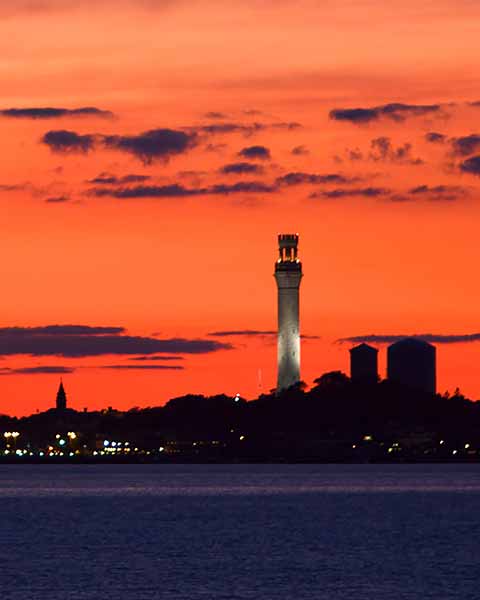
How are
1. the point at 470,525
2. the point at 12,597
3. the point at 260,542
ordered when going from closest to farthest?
1. the point at 12,597
2. the point at 260,542
3. the point at 470,525

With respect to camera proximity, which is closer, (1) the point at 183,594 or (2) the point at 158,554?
(1) the point at 183,594

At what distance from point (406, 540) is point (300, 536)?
983cm

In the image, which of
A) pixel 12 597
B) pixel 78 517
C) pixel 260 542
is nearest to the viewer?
pixel 12 597

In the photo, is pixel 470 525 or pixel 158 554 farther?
pixel 470 525

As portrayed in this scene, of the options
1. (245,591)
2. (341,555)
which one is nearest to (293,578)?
(245,591)

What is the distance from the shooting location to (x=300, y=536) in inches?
6102

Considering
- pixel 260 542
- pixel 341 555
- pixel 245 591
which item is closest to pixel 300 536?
pixel 260 542

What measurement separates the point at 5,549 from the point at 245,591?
35761 mm

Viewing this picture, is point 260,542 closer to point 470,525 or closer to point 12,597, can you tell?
point 470,525

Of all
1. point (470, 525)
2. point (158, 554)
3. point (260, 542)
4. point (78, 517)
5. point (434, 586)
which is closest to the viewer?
point (434, 586)

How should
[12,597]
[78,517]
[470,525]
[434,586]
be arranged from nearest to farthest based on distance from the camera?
[12,597], [434,586], [470,525], [78,517]

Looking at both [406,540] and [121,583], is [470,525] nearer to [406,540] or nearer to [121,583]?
[406,540]

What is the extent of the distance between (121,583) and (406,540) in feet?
146

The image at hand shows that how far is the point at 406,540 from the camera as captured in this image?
15038cm
